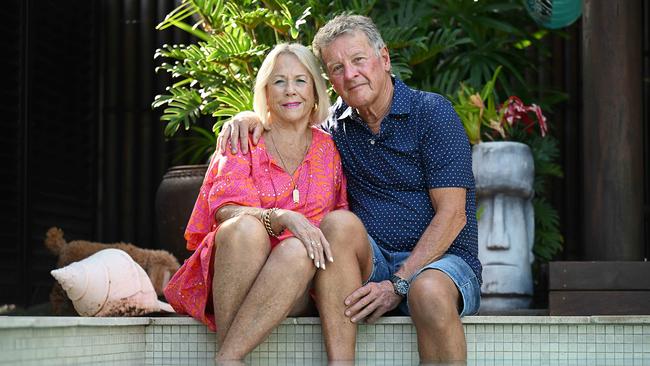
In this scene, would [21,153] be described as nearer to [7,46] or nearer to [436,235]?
[7,46]

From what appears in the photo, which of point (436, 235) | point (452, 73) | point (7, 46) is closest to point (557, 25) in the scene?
point (452, 73)

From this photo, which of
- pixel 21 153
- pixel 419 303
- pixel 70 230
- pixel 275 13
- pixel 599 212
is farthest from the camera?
pixel 70 230

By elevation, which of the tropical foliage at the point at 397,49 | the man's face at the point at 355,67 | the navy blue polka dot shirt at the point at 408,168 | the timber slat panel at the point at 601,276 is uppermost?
the tropical foliage at the point at 397,49

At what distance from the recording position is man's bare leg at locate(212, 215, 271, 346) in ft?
9.51

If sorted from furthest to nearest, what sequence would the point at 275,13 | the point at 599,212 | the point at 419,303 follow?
the point at 275,13, the point at 599,212, the point at 419,303

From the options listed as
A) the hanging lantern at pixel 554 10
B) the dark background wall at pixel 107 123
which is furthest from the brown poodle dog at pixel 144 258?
the hanging lantern at pixel 554 10

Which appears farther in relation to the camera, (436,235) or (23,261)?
(23,261)

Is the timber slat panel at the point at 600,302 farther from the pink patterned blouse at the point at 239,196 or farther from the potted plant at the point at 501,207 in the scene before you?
the pink patterned blouse at the point at 239,196

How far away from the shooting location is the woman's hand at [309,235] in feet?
9.41

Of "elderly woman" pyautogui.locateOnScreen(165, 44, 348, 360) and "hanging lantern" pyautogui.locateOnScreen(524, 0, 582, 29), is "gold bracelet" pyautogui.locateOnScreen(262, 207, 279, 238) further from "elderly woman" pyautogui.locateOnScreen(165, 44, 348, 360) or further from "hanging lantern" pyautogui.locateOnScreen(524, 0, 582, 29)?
"hanging lantern" pyautogui.locateOnScreen(524, 0, 582, 29)

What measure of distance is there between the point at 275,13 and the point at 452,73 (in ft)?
3.38

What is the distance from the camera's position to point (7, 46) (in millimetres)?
5121

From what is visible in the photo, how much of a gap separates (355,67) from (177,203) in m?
1.62

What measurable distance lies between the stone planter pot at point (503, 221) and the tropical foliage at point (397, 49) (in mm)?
380
